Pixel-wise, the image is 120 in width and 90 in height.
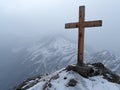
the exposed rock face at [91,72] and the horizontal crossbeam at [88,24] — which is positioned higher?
the horizontal crossbeam at [88,24]

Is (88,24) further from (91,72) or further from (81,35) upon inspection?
(91,72)

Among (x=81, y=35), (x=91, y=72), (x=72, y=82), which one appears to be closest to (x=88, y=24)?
(x=81, y=35)

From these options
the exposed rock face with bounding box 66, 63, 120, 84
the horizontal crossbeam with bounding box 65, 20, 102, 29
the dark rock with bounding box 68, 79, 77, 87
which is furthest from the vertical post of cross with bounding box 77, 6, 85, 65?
the dark rock with bounding box 68, 79, 77, 87

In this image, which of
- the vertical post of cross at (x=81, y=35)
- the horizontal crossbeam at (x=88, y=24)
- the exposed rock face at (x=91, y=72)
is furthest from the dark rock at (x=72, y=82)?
the horizontal crossbeam at (x=88, y=24)

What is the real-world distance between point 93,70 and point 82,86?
246 cm

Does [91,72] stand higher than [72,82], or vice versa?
[91,72]

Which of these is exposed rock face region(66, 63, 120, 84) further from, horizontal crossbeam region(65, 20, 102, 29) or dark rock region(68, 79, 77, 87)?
horizontal crossbeam region(65, 20, 102, 29)

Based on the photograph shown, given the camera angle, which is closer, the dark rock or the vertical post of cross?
the dark rock

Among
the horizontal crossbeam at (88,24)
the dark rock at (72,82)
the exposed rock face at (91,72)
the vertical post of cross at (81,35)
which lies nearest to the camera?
the dark rock at (72,82)

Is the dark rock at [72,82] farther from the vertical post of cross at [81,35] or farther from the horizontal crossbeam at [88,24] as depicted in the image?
the horizontal crossbeam at [88,24]

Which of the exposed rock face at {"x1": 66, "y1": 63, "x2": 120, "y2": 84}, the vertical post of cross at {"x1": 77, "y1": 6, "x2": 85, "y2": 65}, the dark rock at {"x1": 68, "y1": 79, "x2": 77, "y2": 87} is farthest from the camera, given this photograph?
the vertical post of cross at {"x1": 77, "y1": 6, "x2": 85, "y2": 65}

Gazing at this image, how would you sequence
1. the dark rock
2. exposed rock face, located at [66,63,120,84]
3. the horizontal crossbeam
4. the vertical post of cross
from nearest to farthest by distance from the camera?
the dark rock, exposed rock face, located at [66,63,120,84], the horizontal crossbeam, the vertical post of cross

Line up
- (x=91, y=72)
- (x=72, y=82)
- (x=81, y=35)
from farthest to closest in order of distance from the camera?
1. (x=81, y=35)
2. (x=91, y=72)
3. (x=72, y=82)

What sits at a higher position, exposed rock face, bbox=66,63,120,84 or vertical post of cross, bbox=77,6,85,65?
vertical post of cross, bbox=77,6,85,65
